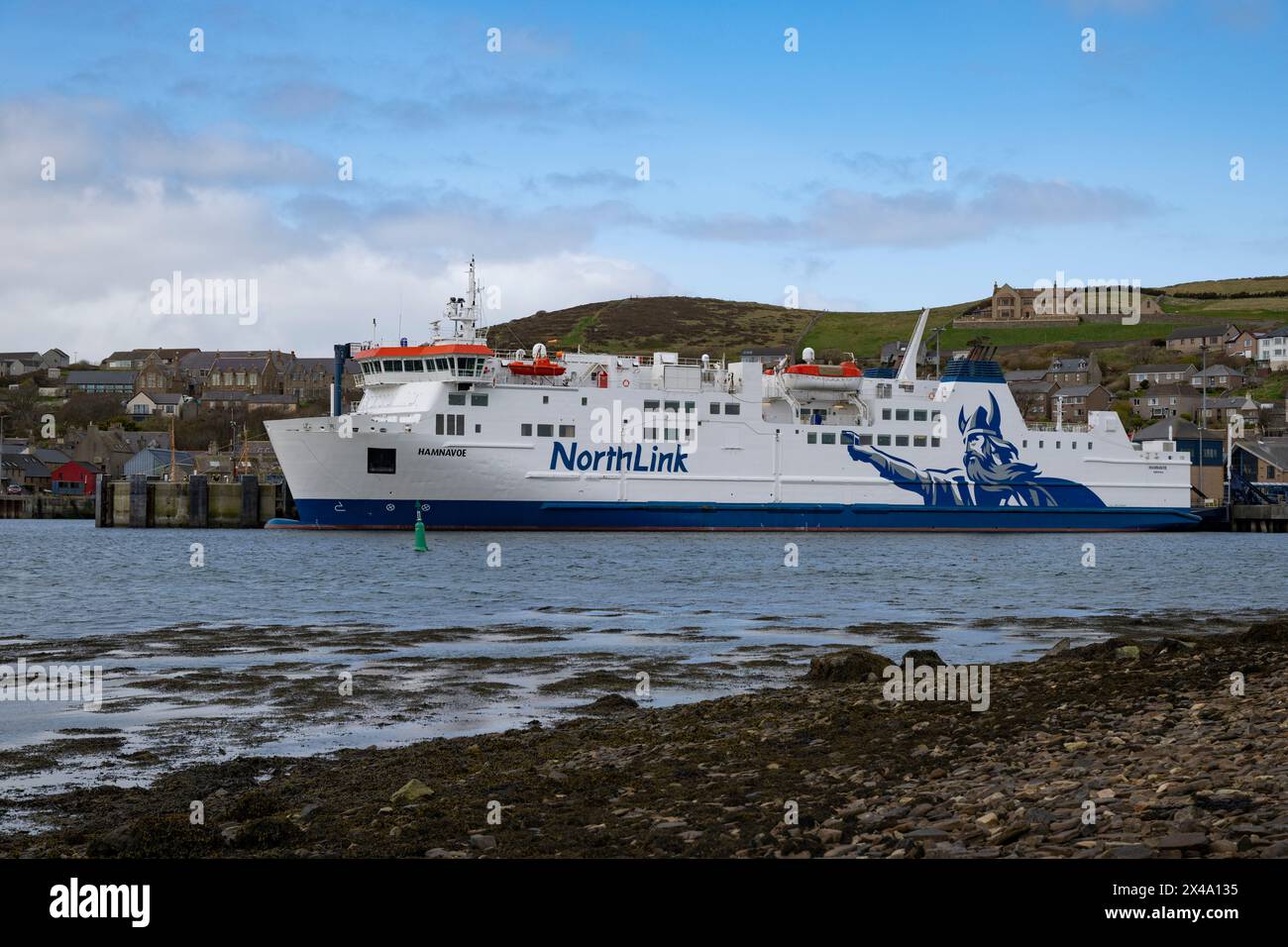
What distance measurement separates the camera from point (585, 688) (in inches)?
593

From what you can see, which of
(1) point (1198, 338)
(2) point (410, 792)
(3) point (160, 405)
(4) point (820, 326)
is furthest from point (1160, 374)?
(2) point (410, 792)

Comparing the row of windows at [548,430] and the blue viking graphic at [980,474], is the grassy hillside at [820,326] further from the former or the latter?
the row of windows at [548,430]

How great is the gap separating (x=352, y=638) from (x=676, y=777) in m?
11.9

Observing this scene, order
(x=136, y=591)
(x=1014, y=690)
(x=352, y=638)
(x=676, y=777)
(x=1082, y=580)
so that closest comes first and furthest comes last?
1. (x=676, y=777)
2. (x=1014, y=690)
3. (x=352, y=638)
4. (x=136, y=591)
5. (x=1082, y=580)

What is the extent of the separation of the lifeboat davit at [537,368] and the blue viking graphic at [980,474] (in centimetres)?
1462

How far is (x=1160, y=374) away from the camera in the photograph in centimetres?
12256

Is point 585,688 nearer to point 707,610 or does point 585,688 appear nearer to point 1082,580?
point 707,610

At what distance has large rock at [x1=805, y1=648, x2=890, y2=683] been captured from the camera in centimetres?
1456

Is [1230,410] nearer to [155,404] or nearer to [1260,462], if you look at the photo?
[1260,462]

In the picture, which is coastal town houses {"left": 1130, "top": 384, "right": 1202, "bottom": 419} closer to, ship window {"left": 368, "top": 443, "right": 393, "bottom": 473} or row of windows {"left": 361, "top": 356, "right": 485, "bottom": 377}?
row of windows {"left": 361, "top": 356, "right": 485, "bottom": 377}

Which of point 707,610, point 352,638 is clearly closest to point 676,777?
point 352,638

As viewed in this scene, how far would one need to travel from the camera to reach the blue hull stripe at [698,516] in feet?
163

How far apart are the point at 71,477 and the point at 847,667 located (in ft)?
305

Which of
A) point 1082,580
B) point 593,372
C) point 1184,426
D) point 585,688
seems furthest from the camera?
point 1184,426
